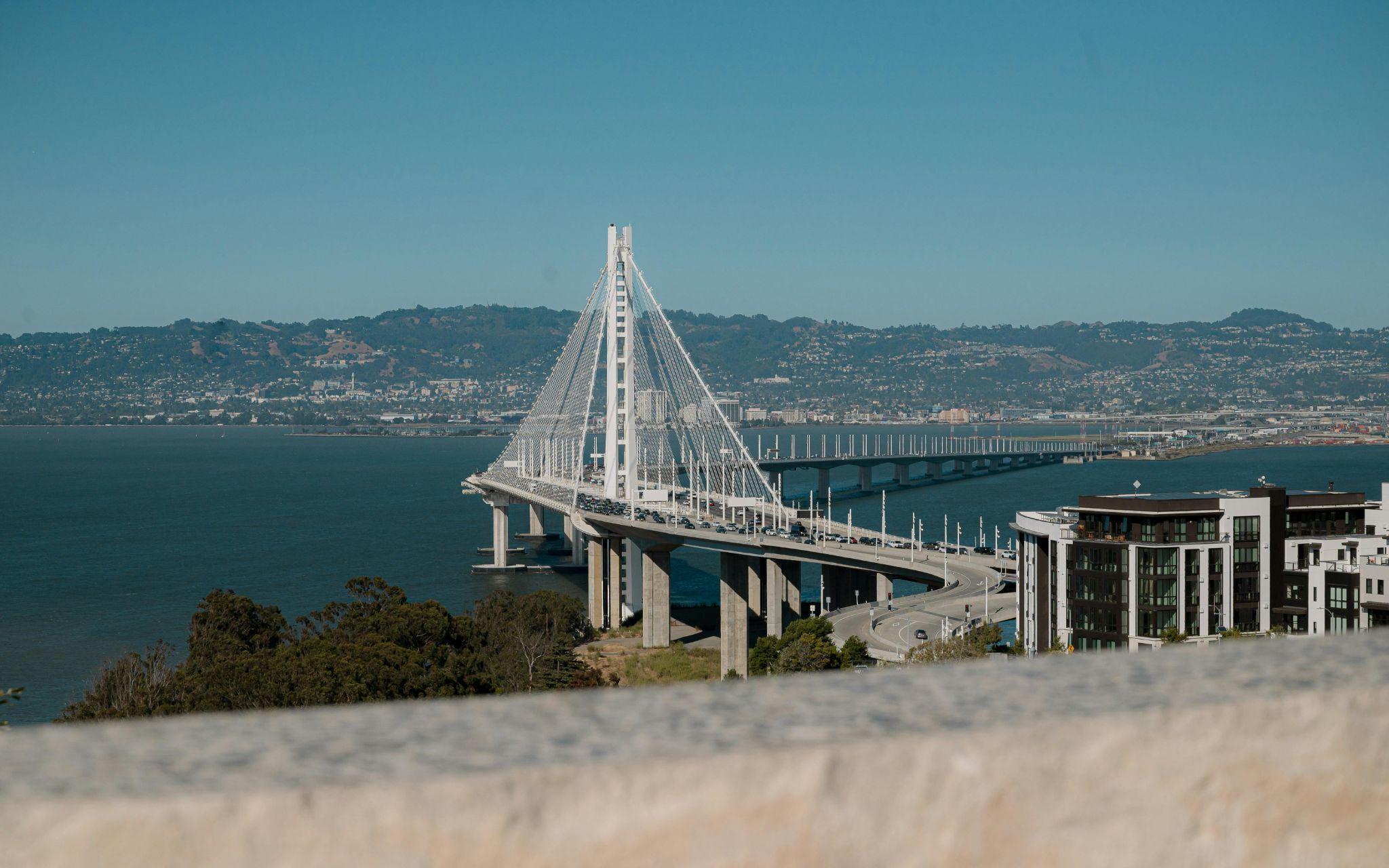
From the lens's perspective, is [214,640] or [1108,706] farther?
[214,640]

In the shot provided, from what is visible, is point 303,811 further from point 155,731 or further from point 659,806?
point 659,806

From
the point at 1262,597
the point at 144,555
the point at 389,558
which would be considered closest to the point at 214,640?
the point at 1262,597

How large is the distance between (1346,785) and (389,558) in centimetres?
4611

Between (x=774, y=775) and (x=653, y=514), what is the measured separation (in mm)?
38343

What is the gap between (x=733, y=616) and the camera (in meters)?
32.2

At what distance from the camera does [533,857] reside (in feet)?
3.68

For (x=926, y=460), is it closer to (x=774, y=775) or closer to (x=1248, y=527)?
(x=1248, y=527)

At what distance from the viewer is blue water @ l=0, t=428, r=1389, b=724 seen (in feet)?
109

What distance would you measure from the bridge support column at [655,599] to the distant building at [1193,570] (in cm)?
1191

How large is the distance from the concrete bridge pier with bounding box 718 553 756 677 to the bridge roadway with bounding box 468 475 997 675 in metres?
0.02

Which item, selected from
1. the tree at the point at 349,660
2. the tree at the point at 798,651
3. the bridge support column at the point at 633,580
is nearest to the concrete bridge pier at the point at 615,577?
the bridge support column at the point at 633,580

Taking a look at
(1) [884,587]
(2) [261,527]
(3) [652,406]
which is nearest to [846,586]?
(1) [884,587]

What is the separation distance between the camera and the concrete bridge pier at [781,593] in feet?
105

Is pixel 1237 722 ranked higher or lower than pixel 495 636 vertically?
higher
